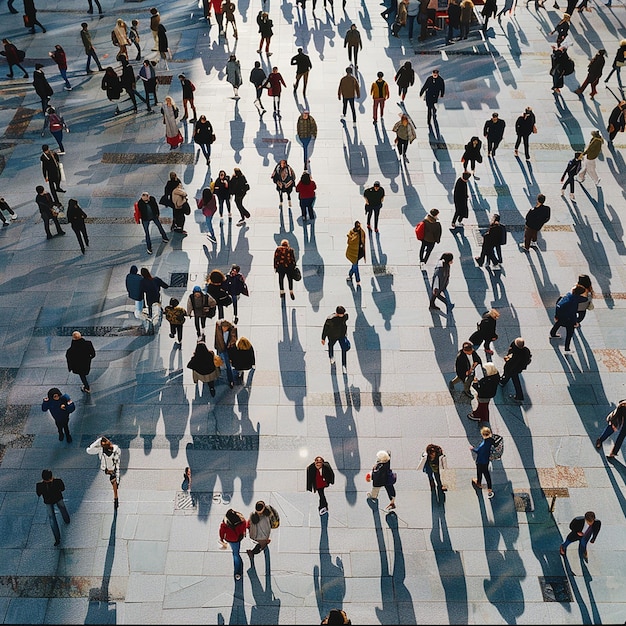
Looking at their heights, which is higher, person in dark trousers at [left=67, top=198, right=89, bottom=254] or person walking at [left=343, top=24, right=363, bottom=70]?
person walking at [left=343, top=24, right=363, bottom=70]

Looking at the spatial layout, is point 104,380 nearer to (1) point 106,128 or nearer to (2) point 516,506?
(2) point 516,506

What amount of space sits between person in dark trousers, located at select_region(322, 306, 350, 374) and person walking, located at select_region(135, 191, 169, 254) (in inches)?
210

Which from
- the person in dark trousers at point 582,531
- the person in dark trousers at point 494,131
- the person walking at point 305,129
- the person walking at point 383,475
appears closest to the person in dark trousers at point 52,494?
the person walking at point 383,475

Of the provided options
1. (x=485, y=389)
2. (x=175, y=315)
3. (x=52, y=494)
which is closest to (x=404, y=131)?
(x=175, y=315)

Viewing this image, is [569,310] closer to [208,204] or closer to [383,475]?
[383,475]

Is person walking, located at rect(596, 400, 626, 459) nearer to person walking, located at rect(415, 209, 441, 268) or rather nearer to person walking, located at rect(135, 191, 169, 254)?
person walking, located at rect(415, 209, 441, 268)

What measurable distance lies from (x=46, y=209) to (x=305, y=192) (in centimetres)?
594

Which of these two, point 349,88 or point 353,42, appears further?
point 353,42

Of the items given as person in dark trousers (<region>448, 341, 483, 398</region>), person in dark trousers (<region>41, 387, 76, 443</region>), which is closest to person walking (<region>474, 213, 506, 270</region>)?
person in dark trousers (<region>448, 341, 483, 398</region>)

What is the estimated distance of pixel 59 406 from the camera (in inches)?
532

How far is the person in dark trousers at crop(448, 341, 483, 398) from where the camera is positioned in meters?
14.5

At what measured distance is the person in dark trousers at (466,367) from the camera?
14453mm

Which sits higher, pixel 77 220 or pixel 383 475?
pixel 77 220

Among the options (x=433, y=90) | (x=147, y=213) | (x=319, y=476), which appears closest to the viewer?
(x=319, y=476)
